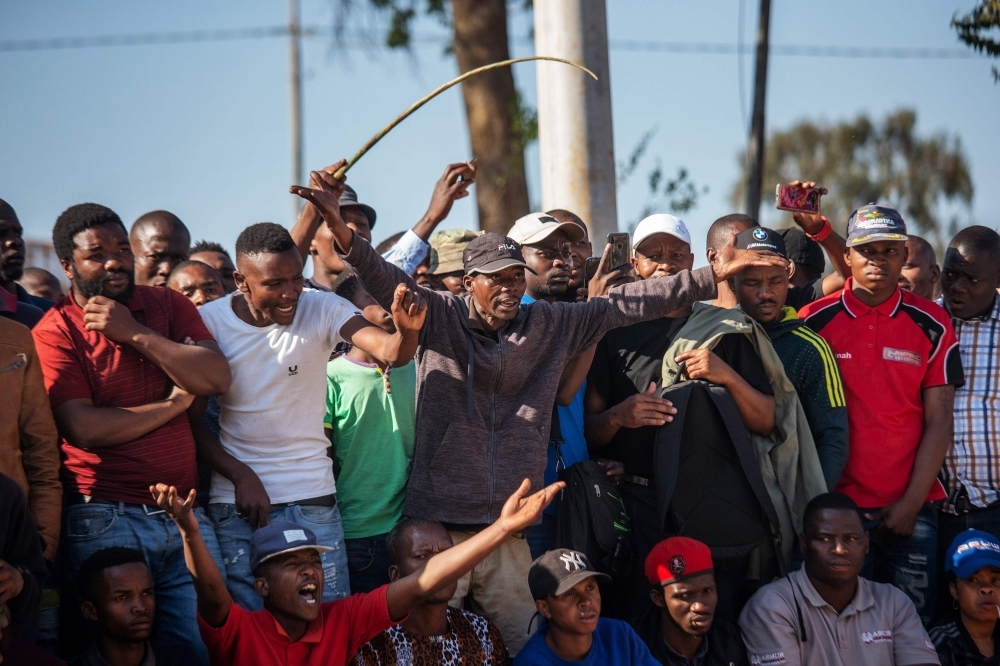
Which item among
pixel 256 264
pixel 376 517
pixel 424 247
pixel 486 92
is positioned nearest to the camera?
pixel 256 264

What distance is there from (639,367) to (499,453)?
1025 millimetres

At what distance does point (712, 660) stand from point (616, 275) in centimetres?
197

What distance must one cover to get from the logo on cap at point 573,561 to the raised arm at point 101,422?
187 cm

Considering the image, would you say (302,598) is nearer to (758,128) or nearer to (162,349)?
(162,349)

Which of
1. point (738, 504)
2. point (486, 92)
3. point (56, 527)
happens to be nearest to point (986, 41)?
point (738, 504)

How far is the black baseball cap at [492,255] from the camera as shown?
4.97 m

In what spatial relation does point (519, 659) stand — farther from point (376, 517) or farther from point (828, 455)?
point (828, 455)

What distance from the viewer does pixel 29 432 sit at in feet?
14.3

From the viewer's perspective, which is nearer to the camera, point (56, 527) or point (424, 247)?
point (56, 527)

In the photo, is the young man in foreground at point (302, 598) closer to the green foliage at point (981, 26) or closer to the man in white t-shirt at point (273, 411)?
the man in white t-shirt at point (273, 411)

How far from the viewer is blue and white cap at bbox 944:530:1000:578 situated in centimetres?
554

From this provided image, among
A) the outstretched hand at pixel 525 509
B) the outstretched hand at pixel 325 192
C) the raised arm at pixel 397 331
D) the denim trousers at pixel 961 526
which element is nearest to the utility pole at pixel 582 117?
the outstretched hand at pixel 325 192

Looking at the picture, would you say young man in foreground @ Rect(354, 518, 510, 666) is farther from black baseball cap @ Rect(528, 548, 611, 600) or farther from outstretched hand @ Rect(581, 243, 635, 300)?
outstretched hand @ Rect(581, 243, 635, 300)

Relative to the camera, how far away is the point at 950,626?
570cm
